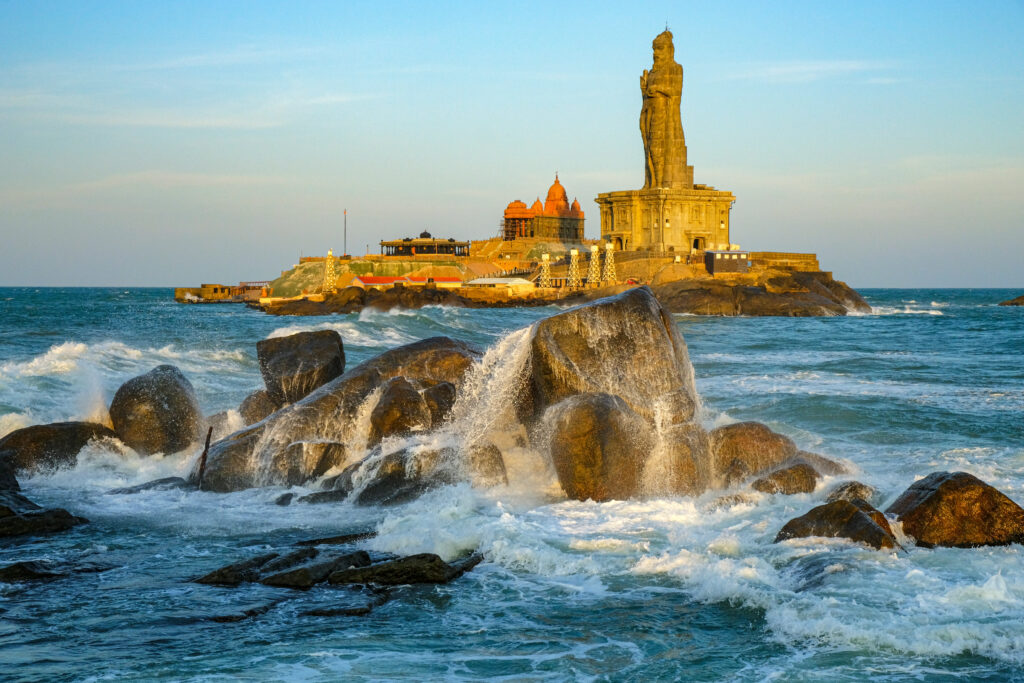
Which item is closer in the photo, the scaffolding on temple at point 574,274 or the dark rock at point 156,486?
the dark rock at point 156,486

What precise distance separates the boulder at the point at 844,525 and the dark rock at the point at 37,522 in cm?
781

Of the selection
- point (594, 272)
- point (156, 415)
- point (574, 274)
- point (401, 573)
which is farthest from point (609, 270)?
point (401, 573)

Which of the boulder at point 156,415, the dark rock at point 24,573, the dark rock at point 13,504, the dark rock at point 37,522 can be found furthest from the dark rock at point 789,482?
the boulder at point 156,415

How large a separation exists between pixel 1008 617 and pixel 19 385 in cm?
1971

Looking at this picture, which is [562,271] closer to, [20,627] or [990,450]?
[990,450]

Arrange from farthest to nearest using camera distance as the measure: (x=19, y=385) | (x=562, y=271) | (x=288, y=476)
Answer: (x=562, y=271)
(x=19, y=385)
(x=288, y=476)

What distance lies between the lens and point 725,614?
8.45 m

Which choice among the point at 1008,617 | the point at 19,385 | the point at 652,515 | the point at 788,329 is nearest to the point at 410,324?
the point at 788,329

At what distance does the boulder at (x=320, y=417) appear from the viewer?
13.9 m

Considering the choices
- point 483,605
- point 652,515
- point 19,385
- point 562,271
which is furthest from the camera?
point 562,271

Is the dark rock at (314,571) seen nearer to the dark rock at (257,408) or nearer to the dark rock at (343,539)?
the dark rock at (343,539)

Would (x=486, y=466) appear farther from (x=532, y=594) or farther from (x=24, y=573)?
(x=24, y=573)

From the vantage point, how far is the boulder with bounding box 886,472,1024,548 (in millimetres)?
9844

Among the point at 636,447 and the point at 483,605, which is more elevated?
the point at 636,447
